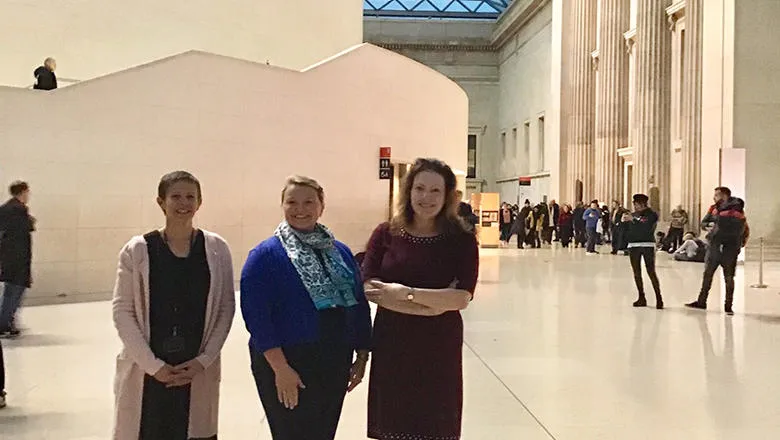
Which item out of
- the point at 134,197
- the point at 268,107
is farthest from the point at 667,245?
the point at 134,197

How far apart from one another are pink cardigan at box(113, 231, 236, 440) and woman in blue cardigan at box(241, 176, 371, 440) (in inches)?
8.1

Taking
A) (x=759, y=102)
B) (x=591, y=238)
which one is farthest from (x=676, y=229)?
(x=759, y=102)

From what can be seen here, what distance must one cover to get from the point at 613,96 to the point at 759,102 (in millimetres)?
11916

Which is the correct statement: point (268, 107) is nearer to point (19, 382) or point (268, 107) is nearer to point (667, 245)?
point (19, 382)

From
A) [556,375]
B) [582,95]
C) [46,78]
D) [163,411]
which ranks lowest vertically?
[556,375]

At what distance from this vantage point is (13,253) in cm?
818

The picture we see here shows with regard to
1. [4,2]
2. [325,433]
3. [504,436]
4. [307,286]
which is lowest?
[504,436]

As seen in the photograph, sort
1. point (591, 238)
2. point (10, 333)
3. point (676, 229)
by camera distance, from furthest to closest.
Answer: point (591, 238) → point (676, 229) → point (10, 333)

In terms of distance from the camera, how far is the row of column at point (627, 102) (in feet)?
77.3

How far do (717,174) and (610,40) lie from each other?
41.2 ft

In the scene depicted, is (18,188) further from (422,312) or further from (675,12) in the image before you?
(675,12)

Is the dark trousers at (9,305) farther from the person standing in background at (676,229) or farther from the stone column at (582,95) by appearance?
the stone column at (582,95)

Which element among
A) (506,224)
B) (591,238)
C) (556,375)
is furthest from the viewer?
(506,224)

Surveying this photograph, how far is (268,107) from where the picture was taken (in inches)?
555
